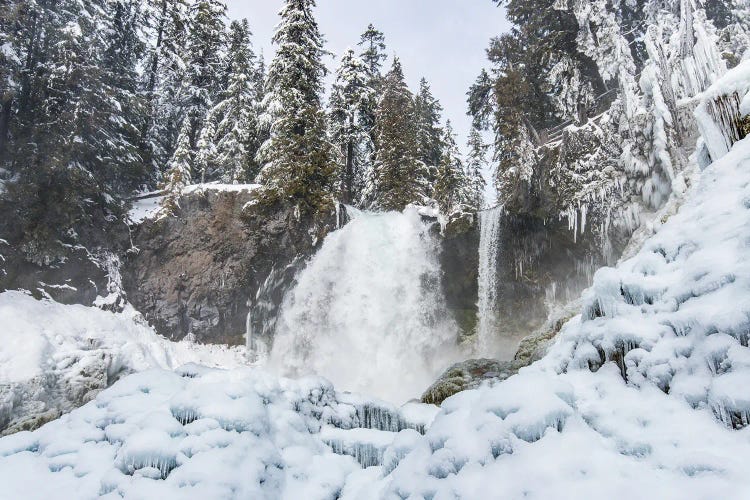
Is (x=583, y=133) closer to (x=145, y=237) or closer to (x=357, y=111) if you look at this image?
(x=357, y=111)

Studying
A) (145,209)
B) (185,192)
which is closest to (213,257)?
(185,192)

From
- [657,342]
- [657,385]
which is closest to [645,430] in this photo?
[657,385]

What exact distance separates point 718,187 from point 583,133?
11797 millimetres

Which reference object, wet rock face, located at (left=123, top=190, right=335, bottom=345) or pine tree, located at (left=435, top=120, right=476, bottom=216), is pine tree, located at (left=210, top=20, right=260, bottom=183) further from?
pine tree, located at (left=435, top=120, right=476, bottom=216)

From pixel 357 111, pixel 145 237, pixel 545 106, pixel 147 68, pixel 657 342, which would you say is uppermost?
pixel 147 68

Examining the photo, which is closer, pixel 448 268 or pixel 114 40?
pixel 448 268

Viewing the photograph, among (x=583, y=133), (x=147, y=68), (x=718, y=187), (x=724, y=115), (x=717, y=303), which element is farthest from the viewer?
(x=147, y=68)

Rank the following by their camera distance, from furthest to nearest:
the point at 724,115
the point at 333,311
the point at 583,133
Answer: the point at 333,311 → the point at 583,133 → the point at 724,115

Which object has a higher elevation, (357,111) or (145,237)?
(357,111)

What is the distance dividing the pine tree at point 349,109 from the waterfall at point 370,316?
821 centimetres

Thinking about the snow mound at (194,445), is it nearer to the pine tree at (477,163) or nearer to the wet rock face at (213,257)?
the wet rock face at (213,257)

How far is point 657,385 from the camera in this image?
15.6 ft

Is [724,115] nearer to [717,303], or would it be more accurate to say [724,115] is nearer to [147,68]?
[717,303]

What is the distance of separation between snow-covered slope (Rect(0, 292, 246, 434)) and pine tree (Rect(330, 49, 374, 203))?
1376 centimetres
